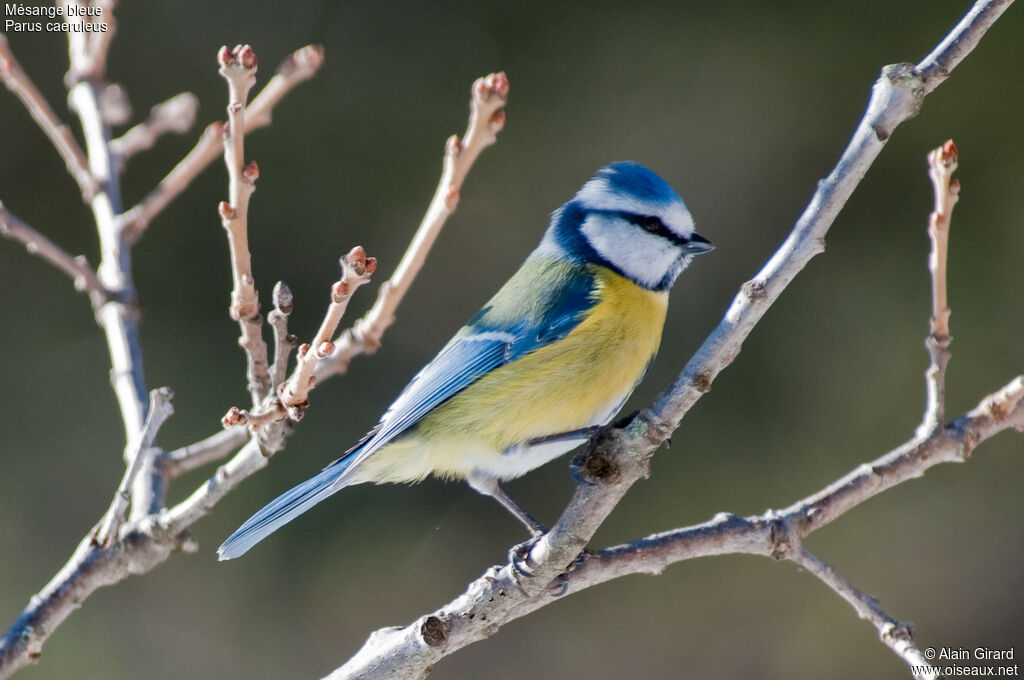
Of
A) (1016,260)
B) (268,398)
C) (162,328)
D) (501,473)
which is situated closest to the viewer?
(268,398)

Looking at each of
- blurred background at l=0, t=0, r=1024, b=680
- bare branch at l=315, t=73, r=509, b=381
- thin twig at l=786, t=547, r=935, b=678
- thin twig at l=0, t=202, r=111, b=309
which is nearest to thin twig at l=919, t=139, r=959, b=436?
thin twig at l=786, t=547, r=935, b=678

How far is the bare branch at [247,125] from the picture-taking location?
1627mm

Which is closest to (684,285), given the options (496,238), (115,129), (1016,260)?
(496,238)

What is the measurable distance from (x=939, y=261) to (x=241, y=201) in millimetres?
947

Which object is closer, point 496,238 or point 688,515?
point 688,515

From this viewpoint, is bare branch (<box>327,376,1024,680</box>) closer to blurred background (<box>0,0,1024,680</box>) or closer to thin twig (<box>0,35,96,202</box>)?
thin twig (<box>0,35,96,202</box>)

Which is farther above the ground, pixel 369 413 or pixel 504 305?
pixel 369 413

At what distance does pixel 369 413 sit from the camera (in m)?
3.64

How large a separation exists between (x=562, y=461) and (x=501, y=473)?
150 cm

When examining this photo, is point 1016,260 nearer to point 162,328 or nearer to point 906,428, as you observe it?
point 906,428

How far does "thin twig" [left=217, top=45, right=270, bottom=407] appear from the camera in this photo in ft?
3.96

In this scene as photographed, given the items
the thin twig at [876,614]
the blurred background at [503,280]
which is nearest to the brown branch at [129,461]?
the thin twig at [876,614]

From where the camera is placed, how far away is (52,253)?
5.75 feet

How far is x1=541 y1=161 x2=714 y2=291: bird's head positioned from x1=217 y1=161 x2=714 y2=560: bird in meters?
0.01
